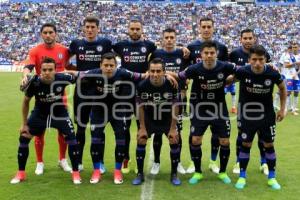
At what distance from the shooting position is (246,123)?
266 inches

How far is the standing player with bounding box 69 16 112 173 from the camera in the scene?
7.45 metres

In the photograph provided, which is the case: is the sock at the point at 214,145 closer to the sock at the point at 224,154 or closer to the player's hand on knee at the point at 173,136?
the sock at the point at 224,154

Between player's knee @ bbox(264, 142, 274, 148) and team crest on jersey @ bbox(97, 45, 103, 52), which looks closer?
player's knee @ bbox(264, 142, 274, 148)

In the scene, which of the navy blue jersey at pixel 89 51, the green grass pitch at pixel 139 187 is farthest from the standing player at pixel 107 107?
the navy blue jersey at pixel 89 51

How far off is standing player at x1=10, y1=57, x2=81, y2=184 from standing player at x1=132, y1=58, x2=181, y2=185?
1.10 metres

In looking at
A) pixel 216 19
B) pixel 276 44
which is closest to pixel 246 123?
pixel 276 44

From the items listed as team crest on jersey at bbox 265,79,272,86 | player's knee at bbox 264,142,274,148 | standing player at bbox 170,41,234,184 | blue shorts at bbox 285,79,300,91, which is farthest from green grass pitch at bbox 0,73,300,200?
blue shorts at bbox 285,79,300,91

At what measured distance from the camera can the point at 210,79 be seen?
682 centimetres

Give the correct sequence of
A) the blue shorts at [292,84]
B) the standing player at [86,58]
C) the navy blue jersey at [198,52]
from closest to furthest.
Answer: the standing player at [86,58], the navy blue jersey at [198,52], the blue shorts at [292,84]

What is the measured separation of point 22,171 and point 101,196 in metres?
1.61

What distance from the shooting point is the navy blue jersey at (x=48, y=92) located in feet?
22.6

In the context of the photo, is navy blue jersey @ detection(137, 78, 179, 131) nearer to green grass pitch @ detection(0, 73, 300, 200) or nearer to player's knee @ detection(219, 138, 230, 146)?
player's knee @ detection(219, 138, 230, 146)

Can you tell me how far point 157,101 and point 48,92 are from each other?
1.79 metres

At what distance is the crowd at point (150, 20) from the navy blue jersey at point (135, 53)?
115 feet
